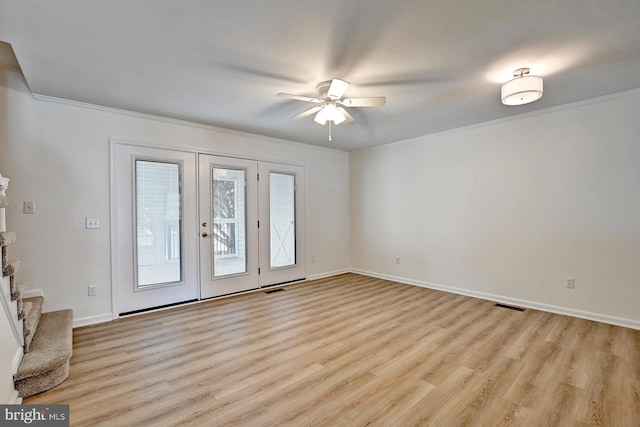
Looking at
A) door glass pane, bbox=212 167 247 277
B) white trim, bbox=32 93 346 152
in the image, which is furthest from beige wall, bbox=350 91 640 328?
door glass pane, bbox=212 167 247 277

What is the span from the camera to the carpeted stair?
80.2 inches

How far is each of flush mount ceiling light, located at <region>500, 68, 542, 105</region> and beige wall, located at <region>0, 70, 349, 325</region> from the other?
3.77m

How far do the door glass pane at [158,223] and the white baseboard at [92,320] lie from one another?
0.43m

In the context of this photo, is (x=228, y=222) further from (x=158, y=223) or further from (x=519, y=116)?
(x=519, y=116)

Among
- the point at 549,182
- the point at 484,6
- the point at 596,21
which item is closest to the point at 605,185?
the point at 549,182

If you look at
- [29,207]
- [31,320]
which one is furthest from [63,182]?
[31,320]

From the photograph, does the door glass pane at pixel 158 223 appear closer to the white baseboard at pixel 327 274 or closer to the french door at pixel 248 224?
the french door at pixel 248 224

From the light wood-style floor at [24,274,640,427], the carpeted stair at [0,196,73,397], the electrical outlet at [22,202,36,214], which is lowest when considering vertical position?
the light wood-style floor at [24,274,640,427]

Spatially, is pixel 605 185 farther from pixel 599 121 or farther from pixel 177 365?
pixel 177 365

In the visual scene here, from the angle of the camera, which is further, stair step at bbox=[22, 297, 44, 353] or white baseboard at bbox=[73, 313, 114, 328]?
white baseboard at bbox=[73, 313, 114, 328]

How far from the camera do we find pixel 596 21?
194 cm

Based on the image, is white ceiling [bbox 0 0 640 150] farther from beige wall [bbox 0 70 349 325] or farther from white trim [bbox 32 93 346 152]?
beige wall [bbox 0 70 349 325]

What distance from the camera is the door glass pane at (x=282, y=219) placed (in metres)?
4.95

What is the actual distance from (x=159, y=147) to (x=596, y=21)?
14.0 feet
